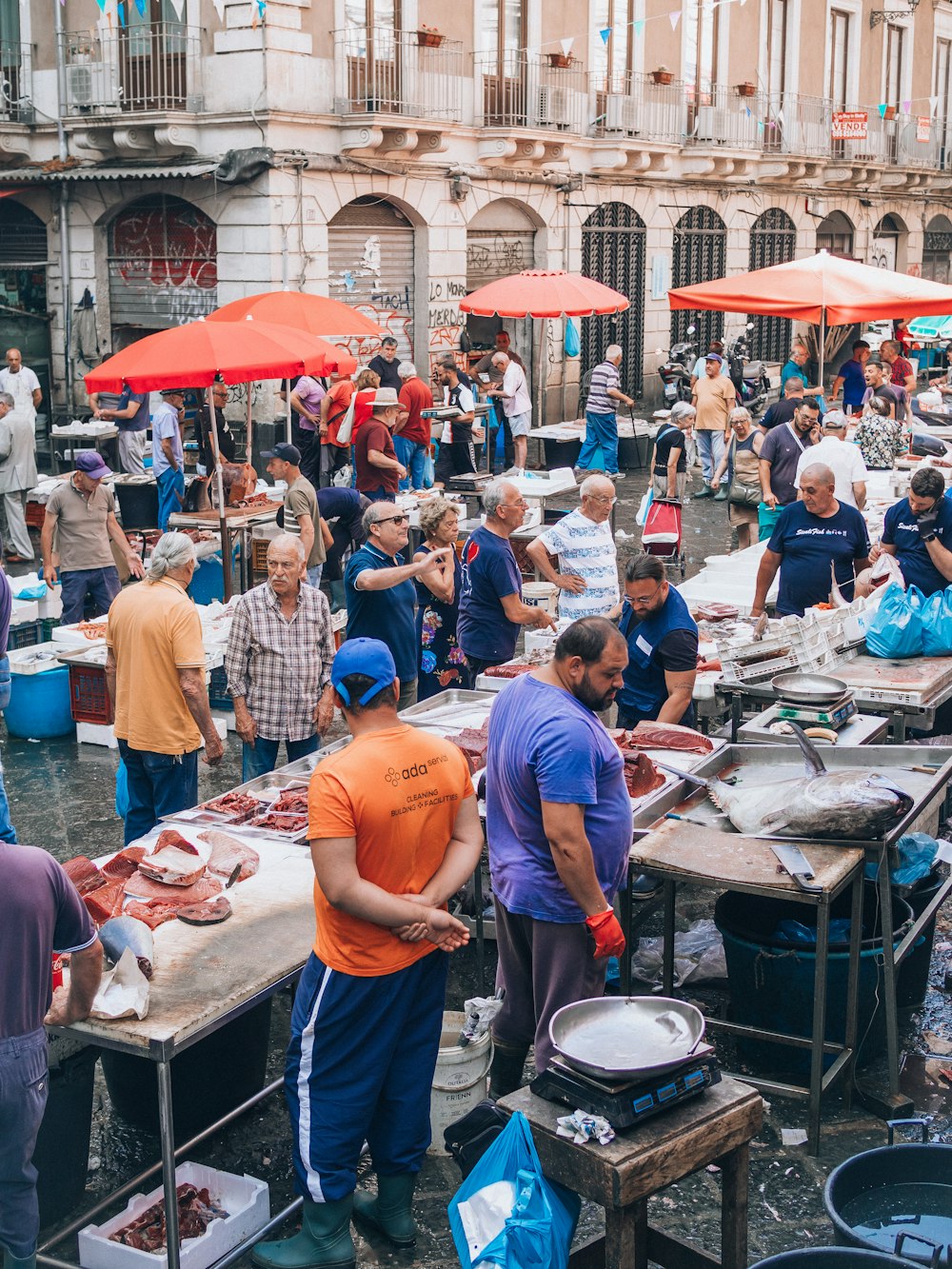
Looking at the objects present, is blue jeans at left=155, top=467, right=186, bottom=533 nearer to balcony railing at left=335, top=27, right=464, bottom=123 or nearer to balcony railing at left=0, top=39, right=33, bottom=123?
balcony railing at left=335, top=27, right=464, bottom=123

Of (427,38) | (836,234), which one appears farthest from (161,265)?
(836,234)

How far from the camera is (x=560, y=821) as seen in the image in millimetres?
4629

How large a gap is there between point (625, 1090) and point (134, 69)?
19130 mm

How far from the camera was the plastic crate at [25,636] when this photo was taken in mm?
10758

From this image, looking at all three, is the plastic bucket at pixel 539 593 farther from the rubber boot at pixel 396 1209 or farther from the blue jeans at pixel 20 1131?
the blue jeans at pixel 20 1131

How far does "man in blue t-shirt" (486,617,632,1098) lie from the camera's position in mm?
4633

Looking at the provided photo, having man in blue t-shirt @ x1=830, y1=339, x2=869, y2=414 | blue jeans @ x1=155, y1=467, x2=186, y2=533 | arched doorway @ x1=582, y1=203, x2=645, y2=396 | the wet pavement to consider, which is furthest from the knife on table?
arched doorway @ x1=582, y1=203, x2=645, y2=396

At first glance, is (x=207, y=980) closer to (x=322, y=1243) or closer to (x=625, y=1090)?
(x=322, y=1243)

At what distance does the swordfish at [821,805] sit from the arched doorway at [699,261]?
2427cm

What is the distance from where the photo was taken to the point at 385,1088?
455cm

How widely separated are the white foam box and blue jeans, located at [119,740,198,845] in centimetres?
235

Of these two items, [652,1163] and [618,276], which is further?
[618,276]

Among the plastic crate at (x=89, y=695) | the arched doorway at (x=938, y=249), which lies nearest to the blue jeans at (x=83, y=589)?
the plastic crate at (x=89, y=695)

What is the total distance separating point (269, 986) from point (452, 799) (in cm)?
89
